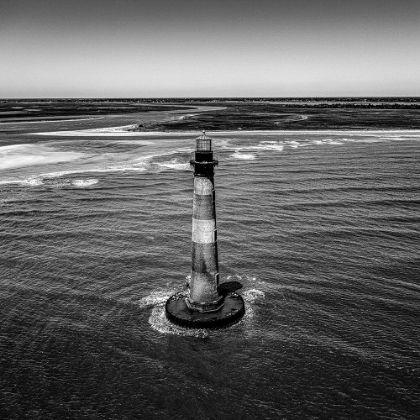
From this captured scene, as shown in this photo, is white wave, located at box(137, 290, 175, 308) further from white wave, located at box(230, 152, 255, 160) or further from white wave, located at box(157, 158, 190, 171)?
white wave, located at box(230, 152, 255, 160)

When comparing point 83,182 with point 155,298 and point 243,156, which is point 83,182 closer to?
point 243,156

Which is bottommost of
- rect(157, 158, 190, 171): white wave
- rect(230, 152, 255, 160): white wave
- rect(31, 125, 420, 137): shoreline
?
rect(157, 158, 190, 171): white wave

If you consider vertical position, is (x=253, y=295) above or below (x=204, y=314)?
below

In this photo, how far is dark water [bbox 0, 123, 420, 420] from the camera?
1147 centimetres

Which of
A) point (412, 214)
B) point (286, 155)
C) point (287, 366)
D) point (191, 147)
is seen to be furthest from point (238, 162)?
point (287, 366)

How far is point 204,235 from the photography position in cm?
1374

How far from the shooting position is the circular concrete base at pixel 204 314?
14.3 meters

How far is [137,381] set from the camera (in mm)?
11992

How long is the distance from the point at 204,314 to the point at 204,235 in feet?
9.80

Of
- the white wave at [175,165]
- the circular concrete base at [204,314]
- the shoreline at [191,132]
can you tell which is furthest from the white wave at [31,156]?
the circular concrete base at [204,314]

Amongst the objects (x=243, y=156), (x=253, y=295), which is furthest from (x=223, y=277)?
(x=243, y=156)

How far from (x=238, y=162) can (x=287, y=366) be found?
1347 inches

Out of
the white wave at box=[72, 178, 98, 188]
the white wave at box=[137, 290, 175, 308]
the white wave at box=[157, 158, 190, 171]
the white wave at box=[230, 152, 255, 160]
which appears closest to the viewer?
the white wave at box=[137, 290, 175, 308]

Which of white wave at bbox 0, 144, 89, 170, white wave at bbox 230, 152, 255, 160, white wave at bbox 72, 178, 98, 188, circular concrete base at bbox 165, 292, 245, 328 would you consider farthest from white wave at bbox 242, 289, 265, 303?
white wave at bbox 0, 144, 89, 170
